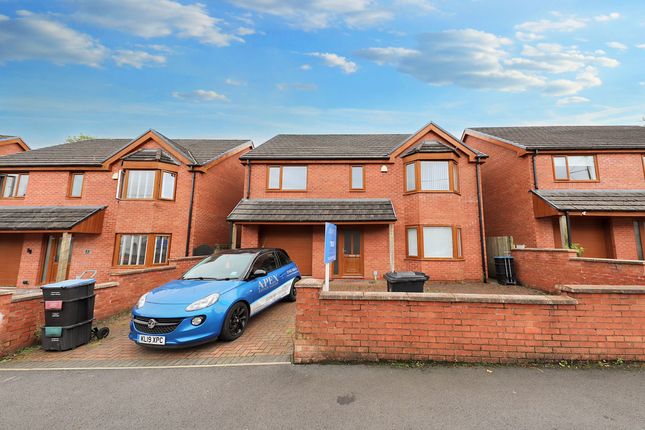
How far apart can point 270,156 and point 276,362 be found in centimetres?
988


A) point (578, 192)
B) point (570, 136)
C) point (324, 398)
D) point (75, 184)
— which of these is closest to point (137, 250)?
point (75, 184)

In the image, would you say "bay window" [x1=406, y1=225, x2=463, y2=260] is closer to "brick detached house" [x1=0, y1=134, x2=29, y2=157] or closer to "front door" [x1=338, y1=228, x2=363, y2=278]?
"front door" [x1=338, y1=228, x2=363, y2=278]

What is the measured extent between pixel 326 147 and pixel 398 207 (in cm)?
496

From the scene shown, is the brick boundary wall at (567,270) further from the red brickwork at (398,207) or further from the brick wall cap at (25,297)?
the brick wall cap at (25,297)

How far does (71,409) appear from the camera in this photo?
118 inches

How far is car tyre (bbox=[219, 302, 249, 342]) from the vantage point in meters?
4.80

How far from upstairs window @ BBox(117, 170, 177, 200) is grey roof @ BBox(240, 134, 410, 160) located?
386 centimetres

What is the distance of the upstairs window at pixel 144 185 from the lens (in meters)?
11.5

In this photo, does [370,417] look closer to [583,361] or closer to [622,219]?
[583,361]

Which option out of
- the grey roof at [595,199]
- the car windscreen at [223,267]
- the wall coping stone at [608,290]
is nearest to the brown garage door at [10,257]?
the car windscreen at [223,267]

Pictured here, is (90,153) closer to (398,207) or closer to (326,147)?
(326,147)

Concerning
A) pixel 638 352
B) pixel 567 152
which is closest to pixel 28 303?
pixel 638 352

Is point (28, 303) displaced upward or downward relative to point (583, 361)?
upward

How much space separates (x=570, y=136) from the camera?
12945 millimetres
